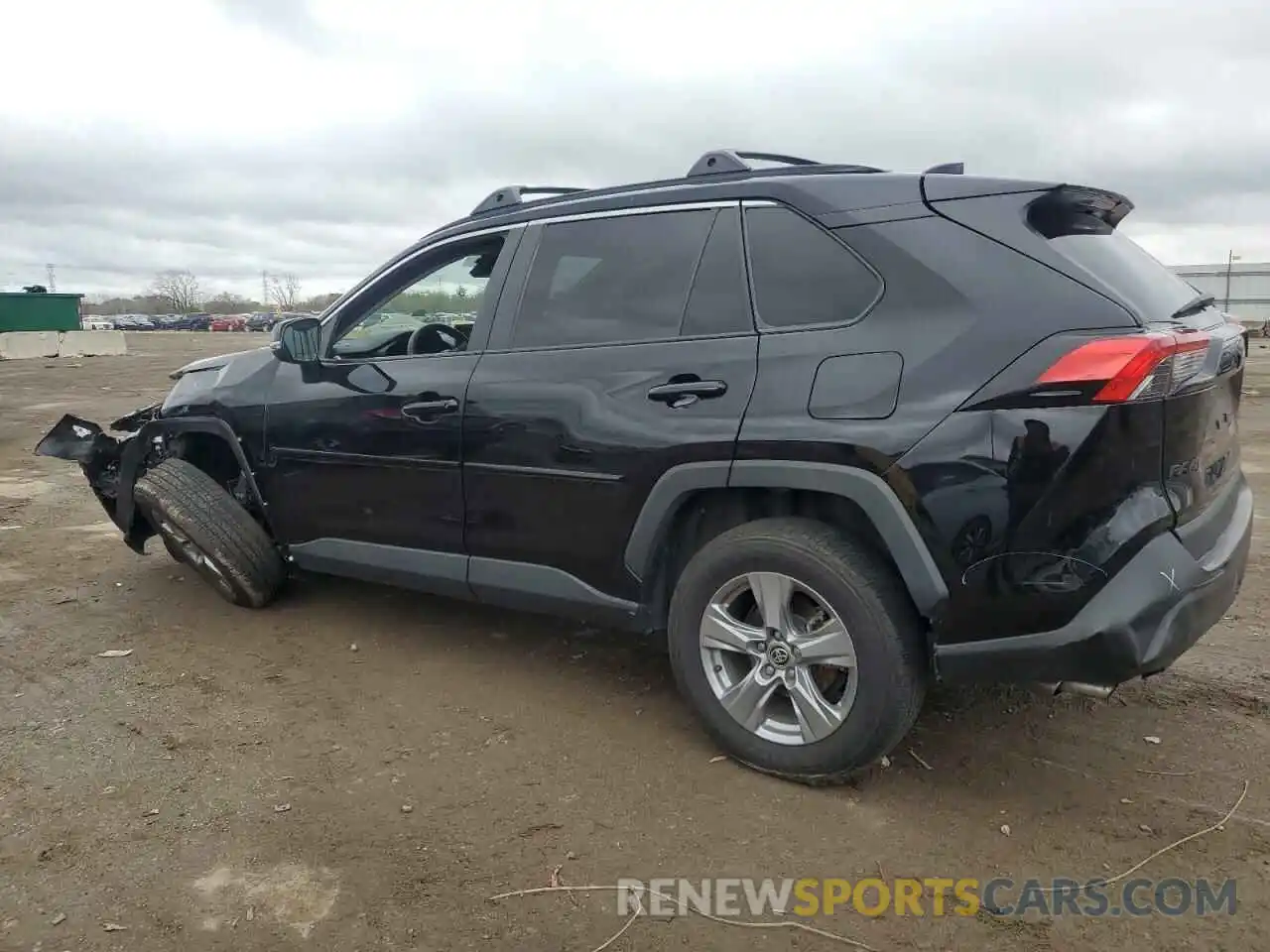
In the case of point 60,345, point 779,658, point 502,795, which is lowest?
point 502,795

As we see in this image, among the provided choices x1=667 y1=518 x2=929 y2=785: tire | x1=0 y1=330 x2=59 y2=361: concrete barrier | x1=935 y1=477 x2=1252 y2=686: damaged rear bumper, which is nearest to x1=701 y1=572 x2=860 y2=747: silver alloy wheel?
x1=667 y1=518 x2=929 y2=785: tire

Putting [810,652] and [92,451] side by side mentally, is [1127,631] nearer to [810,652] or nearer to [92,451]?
[810,652]

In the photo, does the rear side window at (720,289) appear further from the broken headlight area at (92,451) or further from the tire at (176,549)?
the broken headlight area at (92,451)

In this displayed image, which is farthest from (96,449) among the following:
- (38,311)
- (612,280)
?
(38,311)

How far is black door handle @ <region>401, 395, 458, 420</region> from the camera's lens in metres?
3.64

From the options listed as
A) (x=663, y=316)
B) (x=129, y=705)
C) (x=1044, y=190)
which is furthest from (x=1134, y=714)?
(x=129, y=705)

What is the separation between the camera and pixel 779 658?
292 cm

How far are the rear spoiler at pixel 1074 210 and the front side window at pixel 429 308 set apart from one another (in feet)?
6.70

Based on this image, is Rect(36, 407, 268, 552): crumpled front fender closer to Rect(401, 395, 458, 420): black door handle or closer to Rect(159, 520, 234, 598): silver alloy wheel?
Rect(159, 520, 234, 598): silver alloy wheel

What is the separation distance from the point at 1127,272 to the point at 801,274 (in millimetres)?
954

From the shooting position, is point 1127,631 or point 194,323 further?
point 194,323

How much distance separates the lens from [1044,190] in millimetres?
2713

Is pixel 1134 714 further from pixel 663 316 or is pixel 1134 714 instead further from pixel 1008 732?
pixel 663 316

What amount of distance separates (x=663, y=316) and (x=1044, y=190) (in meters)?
1.24
